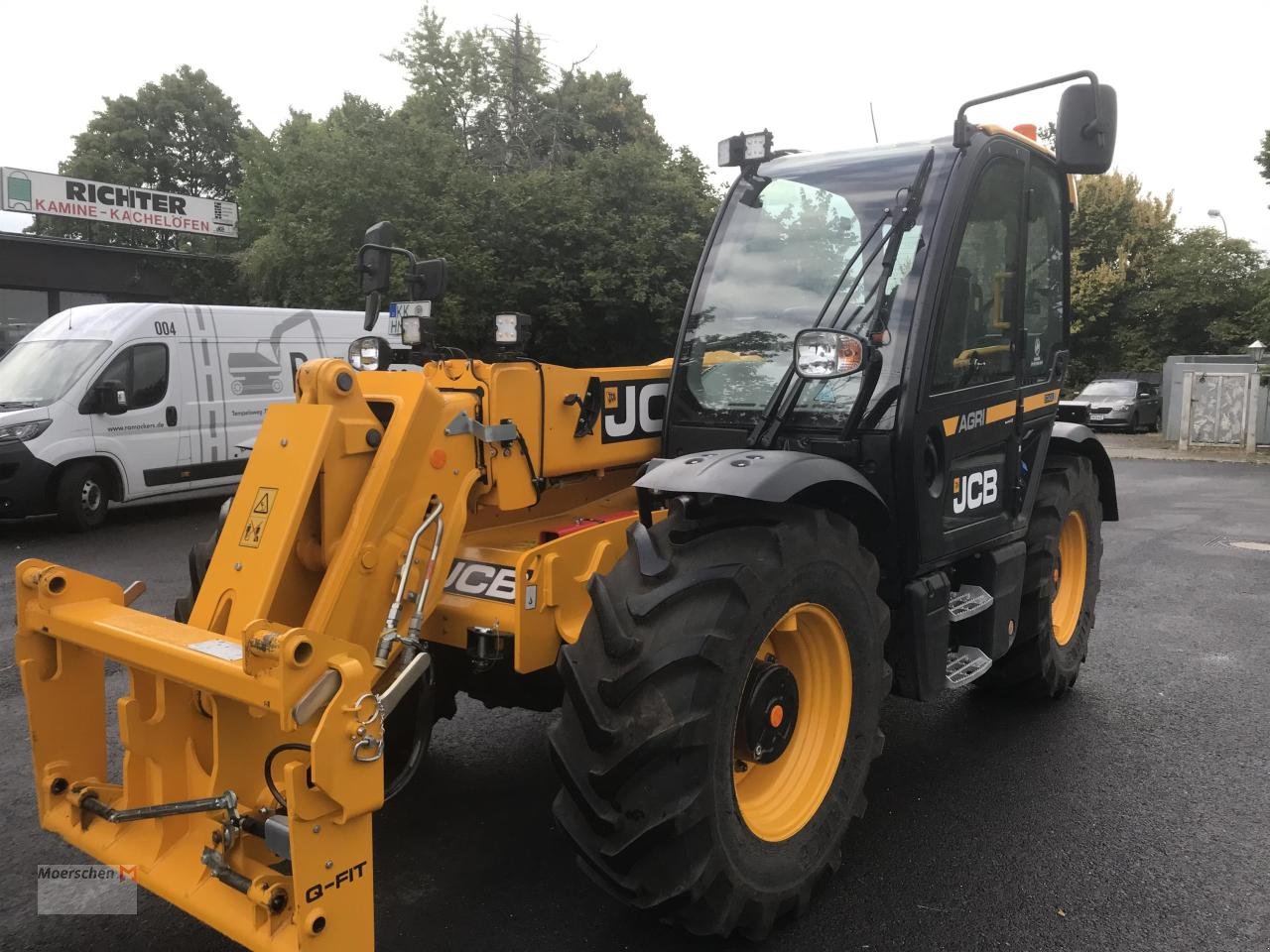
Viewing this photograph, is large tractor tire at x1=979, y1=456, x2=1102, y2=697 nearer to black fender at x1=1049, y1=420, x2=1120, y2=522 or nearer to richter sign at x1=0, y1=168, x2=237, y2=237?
black fender at x1=1049, y1=420, x2=1120, y2=522

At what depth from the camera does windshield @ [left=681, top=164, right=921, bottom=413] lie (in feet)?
11.4

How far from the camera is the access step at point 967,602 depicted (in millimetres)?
3711

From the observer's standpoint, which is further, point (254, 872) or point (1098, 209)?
point (1098, 209)

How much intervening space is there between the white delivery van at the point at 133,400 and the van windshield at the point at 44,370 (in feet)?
0.05

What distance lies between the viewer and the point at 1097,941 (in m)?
2.92

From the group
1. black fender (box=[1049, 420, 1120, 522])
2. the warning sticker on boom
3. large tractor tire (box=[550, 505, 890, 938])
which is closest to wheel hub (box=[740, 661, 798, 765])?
large tractor tire (box=[550, 505, 890, 938])

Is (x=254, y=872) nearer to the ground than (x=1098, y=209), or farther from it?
nearer to the ground

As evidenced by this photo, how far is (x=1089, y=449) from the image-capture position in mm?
5051

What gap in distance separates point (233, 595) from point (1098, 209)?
36056 mm

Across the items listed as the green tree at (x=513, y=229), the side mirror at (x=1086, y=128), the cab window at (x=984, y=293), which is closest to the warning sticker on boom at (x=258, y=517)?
the cab window at (x=984, y=293)

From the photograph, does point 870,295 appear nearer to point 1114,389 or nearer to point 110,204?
point 1114,389

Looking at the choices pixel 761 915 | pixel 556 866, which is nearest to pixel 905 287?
pixel 761 915

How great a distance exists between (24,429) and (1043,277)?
9.46 m

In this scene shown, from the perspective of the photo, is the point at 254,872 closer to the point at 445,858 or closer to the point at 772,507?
the point at 445,858
